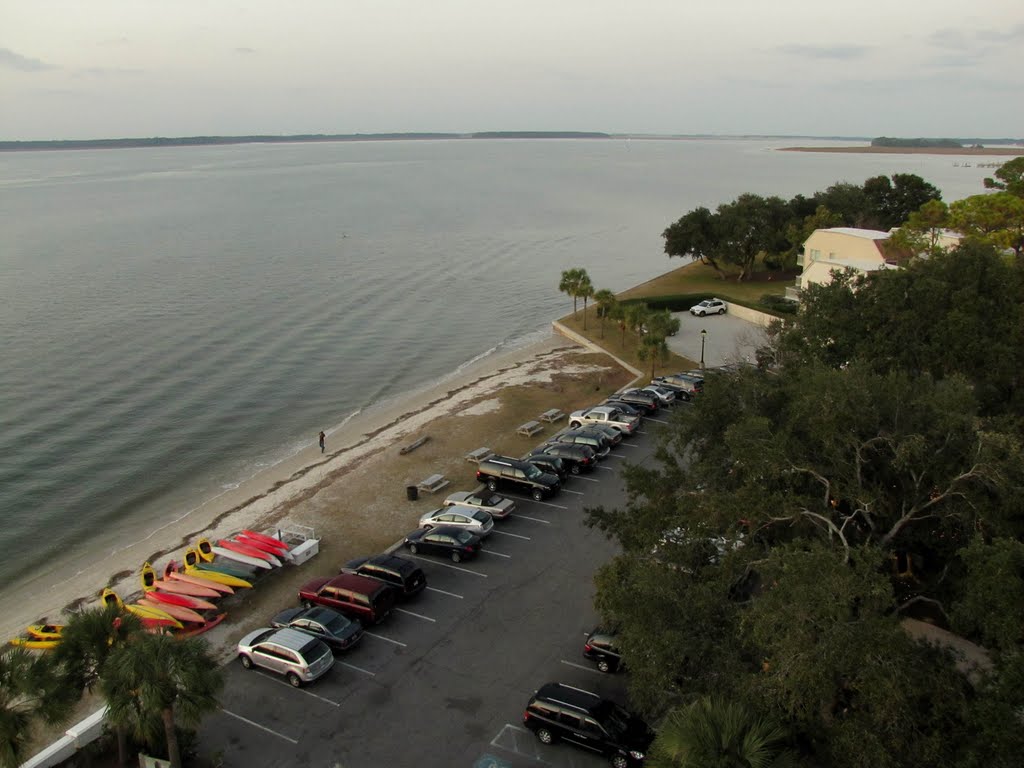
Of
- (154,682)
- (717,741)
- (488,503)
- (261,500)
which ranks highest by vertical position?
(717,741)

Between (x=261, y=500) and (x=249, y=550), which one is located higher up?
(x=249, y=550)

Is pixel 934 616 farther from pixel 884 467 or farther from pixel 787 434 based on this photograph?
pixel 787 434

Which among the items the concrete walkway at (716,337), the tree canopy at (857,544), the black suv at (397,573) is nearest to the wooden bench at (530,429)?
the concrete walkway at (716,337)

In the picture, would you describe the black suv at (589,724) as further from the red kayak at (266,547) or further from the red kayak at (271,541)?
the red kayak at (271,541)

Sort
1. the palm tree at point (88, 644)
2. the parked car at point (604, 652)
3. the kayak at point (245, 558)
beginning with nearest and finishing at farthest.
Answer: the palm tree at point (88, 644), the parked car at point (604, 652), the kayak at point (245, 558)

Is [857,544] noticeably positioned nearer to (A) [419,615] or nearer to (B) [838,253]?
(A) [419,615]

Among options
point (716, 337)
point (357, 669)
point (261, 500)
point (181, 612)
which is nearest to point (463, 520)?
point (357, 669)
